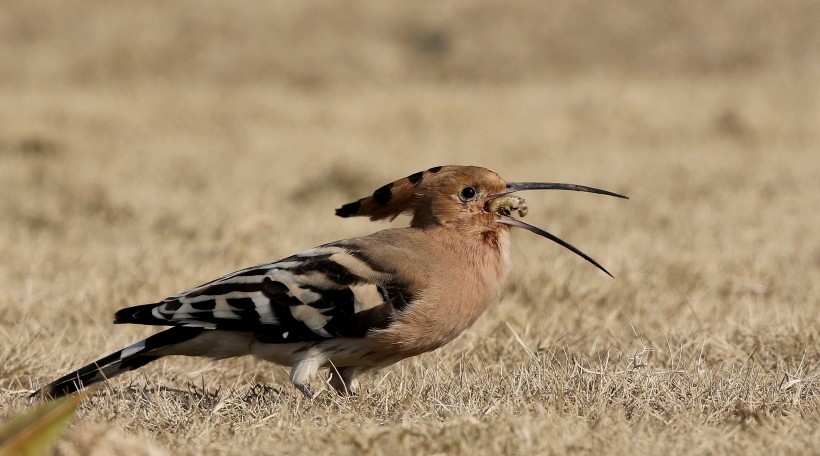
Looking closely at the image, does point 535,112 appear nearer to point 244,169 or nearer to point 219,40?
point 244,169

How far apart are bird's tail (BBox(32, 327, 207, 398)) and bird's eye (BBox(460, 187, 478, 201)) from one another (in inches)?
35.7

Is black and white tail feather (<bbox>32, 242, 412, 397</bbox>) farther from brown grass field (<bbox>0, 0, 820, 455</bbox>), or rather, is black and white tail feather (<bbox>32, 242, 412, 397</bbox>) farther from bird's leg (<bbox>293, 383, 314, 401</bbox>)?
brown grass field (<bbox>0, 0, 820, 455</bbox>)

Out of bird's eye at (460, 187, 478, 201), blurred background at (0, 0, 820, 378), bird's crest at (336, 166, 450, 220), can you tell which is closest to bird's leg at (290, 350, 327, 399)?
bird's crest at (336, 166, 450, 220)

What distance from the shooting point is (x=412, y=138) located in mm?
13125

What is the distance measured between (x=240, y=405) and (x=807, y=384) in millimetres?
1578

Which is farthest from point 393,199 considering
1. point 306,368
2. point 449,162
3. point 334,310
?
point 449,162

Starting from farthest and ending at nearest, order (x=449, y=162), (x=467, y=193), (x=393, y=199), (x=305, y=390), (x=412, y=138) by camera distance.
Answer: (x=412, y=138), (x=449, y=162), (x=393, y=199), (x=467, y=193), (x=305, y=390)

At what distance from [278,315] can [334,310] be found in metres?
0.16

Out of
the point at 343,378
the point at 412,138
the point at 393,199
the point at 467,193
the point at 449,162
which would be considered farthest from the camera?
the point at 412,138

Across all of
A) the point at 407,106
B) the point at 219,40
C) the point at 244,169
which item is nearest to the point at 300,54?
the point at 219,40

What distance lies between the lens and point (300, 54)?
21.2 m

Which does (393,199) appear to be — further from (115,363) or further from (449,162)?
(449,162)

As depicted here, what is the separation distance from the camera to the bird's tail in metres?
3.31

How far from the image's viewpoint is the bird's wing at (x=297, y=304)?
3275 millimetres
